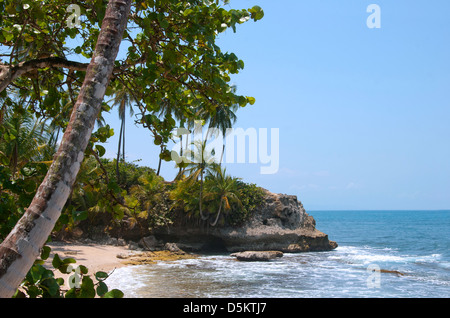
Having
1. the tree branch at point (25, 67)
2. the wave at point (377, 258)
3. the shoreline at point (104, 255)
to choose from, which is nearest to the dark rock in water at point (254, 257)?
the shoreline at point (104, 255)

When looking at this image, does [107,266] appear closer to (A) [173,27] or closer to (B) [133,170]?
(B) [133,170]

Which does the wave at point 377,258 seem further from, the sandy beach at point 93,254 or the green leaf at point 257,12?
the green leaf at point 257,12

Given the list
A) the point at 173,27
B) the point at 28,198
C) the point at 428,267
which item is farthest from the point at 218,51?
the point at 428,267

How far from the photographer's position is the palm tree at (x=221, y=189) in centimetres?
2839

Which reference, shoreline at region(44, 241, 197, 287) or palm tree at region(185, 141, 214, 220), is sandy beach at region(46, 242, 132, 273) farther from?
palm tree at region(185, 141, 214, 220)

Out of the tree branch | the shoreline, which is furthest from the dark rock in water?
the tree branch

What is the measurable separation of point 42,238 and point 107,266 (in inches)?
718

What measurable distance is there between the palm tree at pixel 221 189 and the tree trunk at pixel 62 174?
2533 centimetres

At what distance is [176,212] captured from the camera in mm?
28391

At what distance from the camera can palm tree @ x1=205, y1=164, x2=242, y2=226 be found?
2839 centimetres

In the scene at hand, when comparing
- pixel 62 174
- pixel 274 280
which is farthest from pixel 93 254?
pixel 62 174

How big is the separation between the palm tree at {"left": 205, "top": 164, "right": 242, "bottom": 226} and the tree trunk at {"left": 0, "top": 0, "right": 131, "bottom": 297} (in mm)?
25332

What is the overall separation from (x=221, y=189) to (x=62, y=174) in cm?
2651

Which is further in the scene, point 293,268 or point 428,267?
point 428,267
